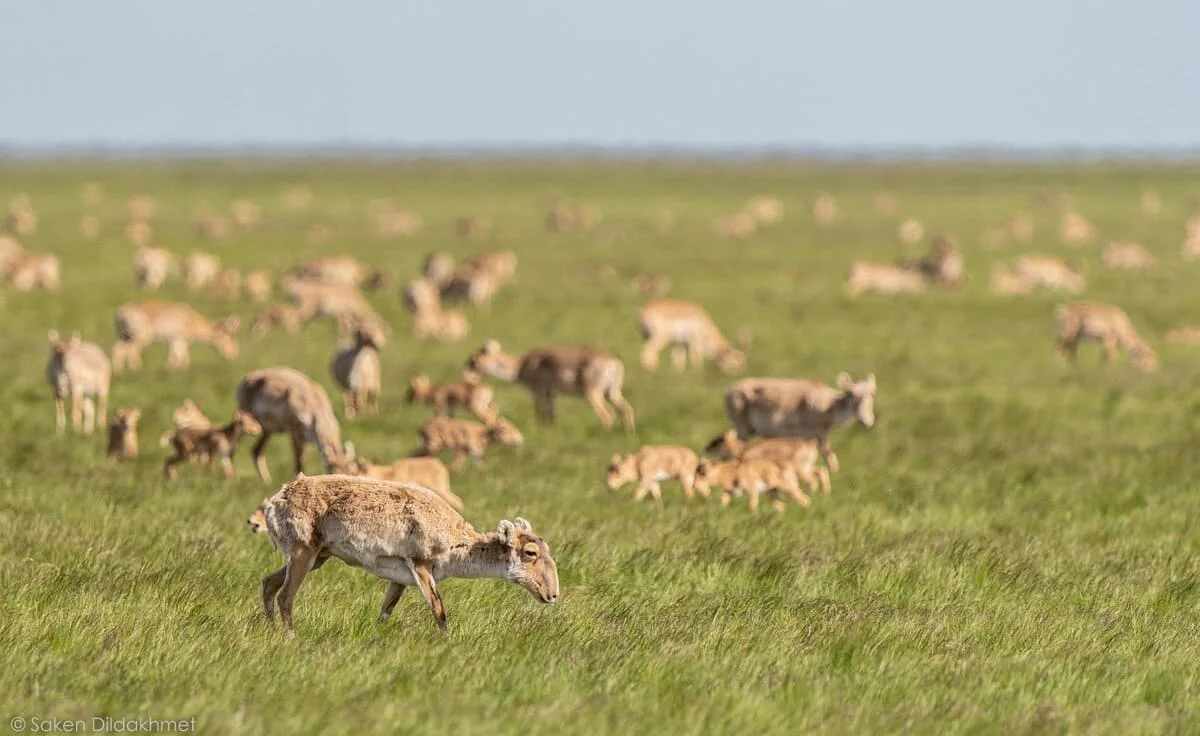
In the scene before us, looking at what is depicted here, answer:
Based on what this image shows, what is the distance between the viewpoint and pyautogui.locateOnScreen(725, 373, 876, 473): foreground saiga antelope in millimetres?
19641

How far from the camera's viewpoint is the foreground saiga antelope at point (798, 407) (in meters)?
19.6

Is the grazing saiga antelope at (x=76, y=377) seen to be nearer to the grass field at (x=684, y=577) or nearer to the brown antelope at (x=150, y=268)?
the grass field at (x=684, y=577)

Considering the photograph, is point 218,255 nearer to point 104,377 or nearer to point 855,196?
point 104,377

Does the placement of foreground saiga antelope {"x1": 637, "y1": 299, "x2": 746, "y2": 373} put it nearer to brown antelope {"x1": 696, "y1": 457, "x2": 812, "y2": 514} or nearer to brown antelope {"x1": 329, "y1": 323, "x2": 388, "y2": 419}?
brown antelope {"x1": 329, "y1": 323, "x2": 388, "y2": 419}

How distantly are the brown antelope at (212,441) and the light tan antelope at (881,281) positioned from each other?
2893cm

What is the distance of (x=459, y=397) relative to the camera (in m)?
22.1

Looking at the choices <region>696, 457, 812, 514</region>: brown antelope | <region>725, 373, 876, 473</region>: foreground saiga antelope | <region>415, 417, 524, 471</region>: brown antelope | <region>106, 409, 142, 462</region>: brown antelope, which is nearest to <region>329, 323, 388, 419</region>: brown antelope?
<region>415, 417, 524, 471</region>: brown antelope

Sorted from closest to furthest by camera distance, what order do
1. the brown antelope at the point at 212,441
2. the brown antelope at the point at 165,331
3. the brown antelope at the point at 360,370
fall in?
1. the brown antelope at the point at 212,441
2. the brown antelope at the point at 360,370
3. the brown antelope at the point at 165,331

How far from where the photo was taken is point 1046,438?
21219 millimetres

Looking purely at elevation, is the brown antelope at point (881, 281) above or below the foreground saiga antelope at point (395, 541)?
below

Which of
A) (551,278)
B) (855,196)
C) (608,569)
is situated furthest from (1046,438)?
(855,196)

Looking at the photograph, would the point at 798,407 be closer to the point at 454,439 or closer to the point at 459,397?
the point at 454,439

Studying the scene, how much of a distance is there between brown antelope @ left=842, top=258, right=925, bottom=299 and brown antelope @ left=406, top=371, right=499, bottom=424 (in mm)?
23701

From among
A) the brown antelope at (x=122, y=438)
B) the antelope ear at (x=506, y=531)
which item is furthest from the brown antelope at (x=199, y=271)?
the antelope ear at (x=506, y=531)
